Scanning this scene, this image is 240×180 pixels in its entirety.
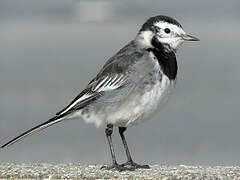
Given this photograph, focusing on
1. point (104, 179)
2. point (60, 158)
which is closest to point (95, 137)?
point (60, 158)

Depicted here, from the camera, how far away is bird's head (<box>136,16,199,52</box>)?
10.7 m

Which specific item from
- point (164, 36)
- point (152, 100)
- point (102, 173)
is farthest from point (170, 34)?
point (102, 173)

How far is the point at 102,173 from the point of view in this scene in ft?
31.9

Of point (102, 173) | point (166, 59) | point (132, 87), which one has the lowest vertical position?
point (102, 173)

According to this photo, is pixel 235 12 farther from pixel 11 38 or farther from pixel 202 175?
pixel 202 175

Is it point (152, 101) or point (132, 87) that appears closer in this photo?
point (152, 101)

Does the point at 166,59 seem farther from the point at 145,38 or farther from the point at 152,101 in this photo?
the point at 152,101

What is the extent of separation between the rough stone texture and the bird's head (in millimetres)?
1323

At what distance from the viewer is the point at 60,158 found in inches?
594

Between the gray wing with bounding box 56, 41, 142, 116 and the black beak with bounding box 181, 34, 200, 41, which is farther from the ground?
the black beak with bounding box 181, 34, 200, 41

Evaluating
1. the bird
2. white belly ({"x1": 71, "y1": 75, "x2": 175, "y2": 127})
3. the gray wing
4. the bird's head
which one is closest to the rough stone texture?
the bird

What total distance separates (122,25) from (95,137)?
28.6 feet

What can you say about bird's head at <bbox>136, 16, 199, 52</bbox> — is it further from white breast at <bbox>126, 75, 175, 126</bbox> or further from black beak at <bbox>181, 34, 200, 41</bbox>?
white breast at <bbox>126, 75, 175, 126</bbox>

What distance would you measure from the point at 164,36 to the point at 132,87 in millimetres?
821
